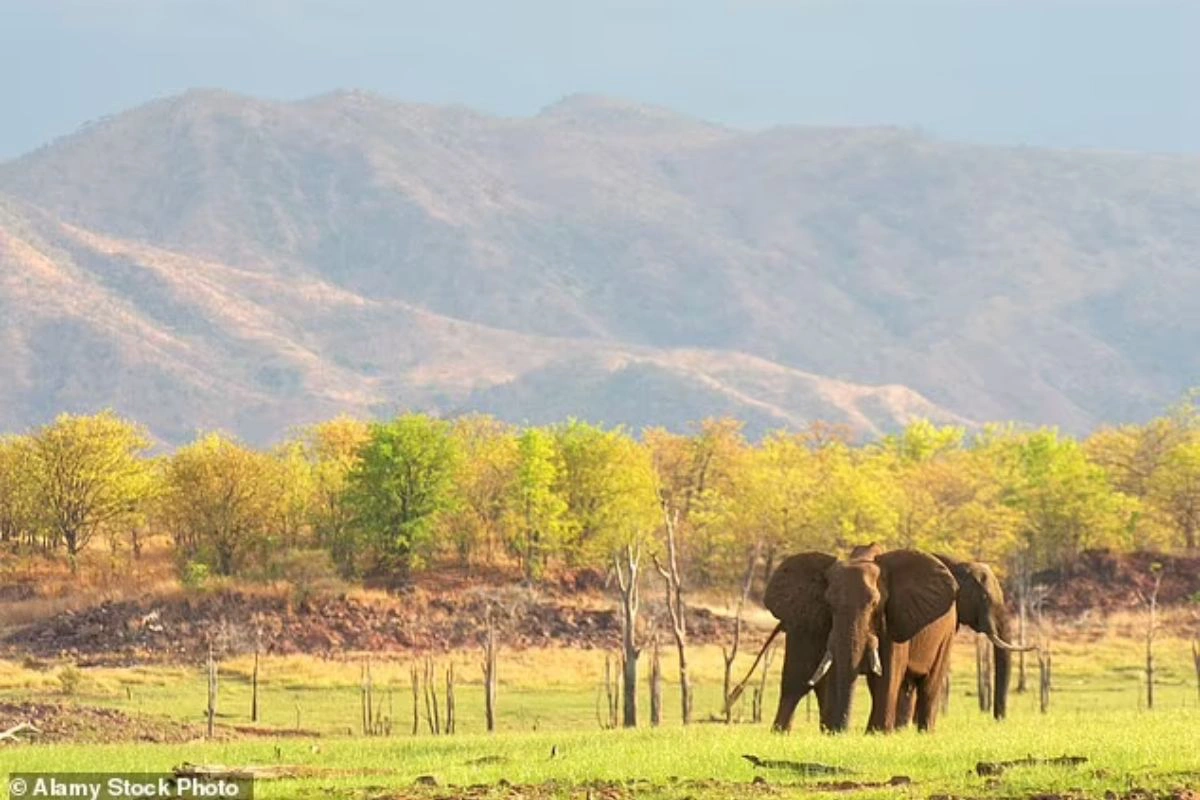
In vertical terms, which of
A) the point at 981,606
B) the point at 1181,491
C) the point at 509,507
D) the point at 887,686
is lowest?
the point at 887,686

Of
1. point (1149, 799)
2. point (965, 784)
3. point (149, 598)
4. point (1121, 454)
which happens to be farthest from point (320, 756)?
point (1121, 454)

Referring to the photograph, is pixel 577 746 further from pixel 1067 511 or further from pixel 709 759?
pixel 1067 511

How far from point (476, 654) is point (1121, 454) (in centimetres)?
7513

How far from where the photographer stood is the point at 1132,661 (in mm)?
94438

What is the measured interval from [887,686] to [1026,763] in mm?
8079

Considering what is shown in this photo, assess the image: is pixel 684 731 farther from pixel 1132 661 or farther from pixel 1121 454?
pixel 1121 454

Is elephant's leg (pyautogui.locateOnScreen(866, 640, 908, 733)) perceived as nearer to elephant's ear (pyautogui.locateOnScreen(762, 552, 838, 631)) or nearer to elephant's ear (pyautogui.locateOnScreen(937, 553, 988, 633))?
elephant's ear (pyautogui.locateOnScreen(762, 552, 838, 631))

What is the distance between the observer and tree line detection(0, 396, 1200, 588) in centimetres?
11306

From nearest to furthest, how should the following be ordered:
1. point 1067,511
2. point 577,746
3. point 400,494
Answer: point 577,746 < point 400,494 < point 1067,511

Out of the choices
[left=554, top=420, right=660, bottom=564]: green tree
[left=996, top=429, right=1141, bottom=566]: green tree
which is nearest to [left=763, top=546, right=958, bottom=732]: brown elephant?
[left=554, top=420, right=660, bottom=564]: green tree

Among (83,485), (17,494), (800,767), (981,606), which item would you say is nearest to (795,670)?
(981,606)

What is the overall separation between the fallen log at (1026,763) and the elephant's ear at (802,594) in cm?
888

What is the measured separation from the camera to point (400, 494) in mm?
112812

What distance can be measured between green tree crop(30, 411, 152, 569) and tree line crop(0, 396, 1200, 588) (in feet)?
0.42
